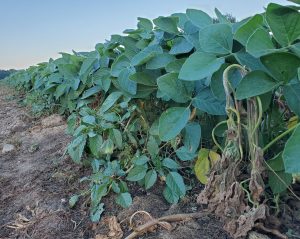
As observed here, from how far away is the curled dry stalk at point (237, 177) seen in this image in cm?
78

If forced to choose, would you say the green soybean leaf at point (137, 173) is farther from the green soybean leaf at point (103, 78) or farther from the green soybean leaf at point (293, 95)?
the green soybean leaf at point (293, 95)

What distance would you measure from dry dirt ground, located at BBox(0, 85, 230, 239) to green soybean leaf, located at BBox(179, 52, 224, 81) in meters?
0.39

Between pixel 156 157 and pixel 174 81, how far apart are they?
0.31 meters

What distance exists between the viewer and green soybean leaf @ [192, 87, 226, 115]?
91cm

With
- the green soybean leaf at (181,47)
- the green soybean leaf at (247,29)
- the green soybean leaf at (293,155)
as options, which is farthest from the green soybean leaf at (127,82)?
the green soybean leaf at (293,155)

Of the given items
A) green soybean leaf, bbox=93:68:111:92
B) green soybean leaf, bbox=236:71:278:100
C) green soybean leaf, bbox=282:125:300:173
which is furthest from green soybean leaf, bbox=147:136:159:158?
green soybean leaf, bbox=282:125:300:173

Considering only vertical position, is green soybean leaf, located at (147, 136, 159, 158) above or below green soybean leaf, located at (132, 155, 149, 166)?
above

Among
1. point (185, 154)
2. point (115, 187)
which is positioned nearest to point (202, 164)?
point (185, 154)

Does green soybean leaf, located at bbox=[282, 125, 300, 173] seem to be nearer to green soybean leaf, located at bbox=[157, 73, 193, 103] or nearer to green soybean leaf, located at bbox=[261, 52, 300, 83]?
green soybean leaf, located at bbox=[261, 52, 300, 83]

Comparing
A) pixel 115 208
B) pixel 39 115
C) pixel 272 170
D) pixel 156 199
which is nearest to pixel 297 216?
pixel 272 170

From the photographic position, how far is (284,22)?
75 cm

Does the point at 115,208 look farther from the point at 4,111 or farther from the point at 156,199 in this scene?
the point at 4,111

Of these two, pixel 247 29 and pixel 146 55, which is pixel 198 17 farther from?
pixel 247 29

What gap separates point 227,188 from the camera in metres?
0.82
